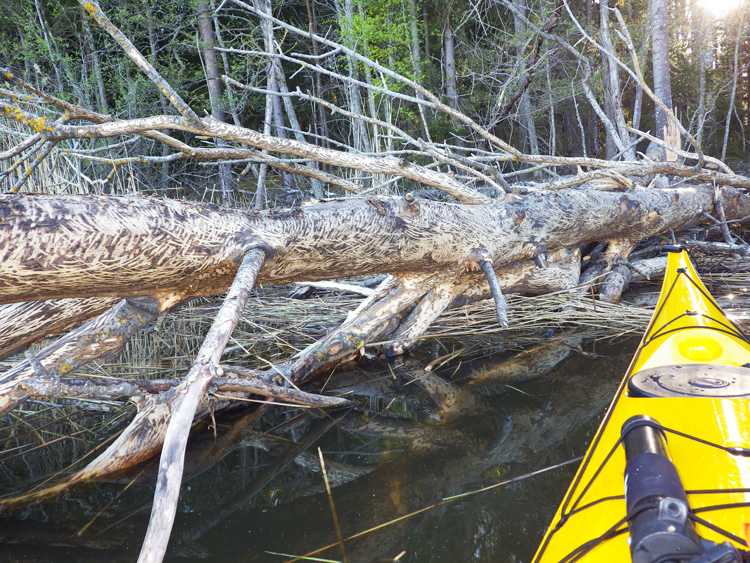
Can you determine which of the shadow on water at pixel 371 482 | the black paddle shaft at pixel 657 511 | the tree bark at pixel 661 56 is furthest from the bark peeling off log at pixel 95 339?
the tree bark at pixel 661 56

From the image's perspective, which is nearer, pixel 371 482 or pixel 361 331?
pixel 371 482

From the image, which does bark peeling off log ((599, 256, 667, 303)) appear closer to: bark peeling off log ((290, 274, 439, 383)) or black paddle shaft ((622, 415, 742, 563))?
bark peeling off log ((290, 274, 439, 383))

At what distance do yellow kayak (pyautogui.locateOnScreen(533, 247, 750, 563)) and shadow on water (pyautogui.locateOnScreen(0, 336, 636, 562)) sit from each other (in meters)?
0.30

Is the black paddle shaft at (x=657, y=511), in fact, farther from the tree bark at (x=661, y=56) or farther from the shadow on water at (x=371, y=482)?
the tree bark at (x=661, y=56)

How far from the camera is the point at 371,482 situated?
168 cm

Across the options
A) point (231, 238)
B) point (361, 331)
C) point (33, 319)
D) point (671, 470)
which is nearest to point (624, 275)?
point (361, 331)

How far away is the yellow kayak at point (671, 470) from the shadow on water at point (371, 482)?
0.30 meters

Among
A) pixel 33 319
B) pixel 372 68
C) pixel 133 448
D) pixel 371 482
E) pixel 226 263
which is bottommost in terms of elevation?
pixel 371 482

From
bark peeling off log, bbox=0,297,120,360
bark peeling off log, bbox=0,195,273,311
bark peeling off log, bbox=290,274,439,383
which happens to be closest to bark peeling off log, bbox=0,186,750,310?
bark peeling off log, bbox=0,195,273,311

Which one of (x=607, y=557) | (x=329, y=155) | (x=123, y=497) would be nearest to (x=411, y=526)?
(x=607, y=557)

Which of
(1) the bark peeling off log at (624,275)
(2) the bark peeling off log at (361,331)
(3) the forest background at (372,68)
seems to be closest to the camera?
(2) the bark peeling off log at (361,331)

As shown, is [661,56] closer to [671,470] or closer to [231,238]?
[231,238]

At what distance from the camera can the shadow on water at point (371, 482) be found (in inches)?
54.4

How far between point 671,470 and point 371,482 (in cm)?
95
